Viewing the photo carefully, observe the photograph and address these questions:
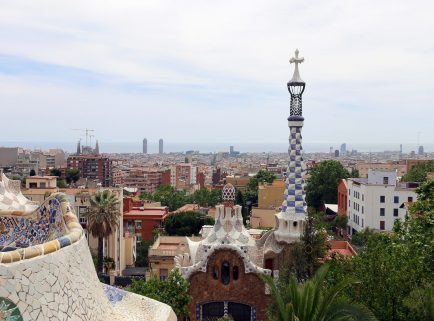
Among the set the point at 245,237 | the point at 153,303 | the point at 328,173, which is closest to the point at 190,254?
the point at 245,237

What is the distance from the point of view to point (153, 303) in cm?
818

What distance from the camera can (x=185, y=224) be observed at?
123ft

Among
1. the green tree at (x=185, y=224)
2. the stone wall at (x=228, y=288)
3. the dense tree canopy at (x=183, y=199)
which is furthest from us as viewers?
the dense tree canopy at (x=183, y=199)

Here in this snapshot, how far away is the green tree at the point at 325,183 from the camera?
51.5 m

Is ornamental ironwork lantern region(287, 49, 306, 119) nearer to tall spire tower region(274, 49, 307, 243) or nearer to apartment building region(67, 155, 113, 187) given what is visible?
tall spire tower region(274, 49, 307, 243)

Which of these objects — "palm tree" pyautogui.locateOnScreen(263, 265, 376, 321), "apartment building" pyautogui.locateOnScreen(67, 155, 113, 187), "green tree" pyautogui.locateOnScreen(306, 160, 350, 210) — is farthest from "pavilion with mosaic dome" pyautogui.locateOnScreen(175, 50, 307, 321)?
"apartment building" pyautogui.locateOnScreen(67, 155, 113, 187)

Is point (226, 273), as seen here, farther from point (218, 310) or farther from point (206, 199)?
point (206, 199)

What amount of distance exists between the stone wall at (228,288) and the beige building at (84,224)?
13.0 metres

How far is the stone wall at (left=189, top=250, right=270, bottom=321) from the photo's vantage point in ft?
54.0

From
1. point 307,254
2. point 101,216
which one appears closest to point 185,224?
point 101,216

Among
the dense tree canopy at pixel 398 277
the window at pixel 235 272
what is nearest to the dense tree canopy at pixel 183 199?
the window at pixel 235 272

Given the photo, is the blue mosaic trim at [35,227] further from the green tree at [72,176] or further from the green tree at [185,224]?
the green tree at [72,176]

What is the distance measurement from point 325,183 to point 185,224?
19247 mm

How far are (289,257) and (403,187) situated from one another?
26.8 m
